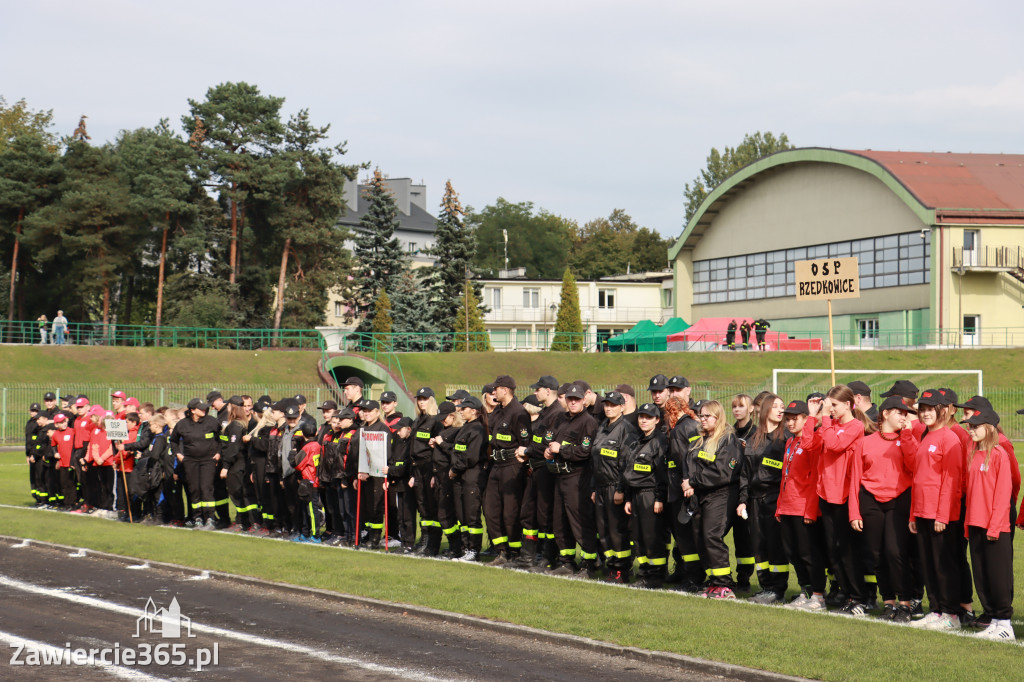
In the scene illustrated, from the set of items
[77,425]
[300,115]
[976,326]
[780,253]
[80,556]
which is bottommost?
[80,556]

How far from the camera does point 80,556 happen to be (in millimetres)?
14109

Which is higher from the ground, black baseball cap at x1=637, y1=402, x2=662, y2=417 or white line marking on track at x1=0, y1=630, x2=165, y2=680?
black baseball cap at x1=637, y1=402, x2=662, y2=417

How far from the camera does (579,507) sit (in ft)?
40.7

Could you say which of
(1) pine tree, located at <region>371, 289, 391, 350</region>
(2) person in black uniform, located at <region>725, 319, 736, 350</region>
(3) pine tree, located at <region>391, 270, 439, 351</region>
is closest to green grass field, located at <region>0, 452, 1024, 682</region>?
(2) person in black uniform, located at <region>725, 319, 736, 350</region>

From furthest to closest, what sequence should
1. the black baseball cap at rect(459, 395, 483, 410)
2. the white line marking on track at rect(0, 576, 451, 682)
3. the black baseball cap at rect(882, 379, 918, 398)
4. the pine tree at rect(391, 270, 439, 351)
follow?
the pine tree at rect(391, 270, 439, 351) < the black baseball cap at rect(459, 395, 483, 410) < the black baseball cap at rect(882, 379, 918, 398) < the white line marking on track at rect(0, 576, 451, 682)

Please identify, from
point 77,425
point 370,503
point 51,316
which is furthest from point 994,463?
point 51,316

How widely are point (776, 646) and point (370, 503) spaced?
741 cm

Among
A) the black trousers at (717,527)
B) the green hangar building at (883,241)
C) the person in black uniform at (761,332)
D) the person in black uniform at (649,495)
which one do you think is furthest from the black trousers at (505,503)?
the green hangar building at (883,241)

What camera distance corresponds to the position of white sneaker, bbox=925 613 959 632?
30.6 ft

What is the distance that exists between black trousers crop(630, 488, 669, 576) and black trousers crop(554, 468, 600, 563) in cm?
79

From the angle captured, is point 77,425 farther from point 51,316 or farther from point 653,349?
point 51,316

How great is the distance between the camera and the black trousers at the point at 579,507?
487 inches

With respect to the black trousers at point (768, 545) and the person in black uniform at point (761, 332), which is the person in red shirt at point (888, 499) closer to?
the black trousers at point (768, 545)

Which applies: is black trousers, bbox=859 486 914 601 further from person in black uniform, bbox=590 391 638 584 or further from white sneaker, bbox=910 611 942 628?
person in black uniform, bbox=590 391 638 584
